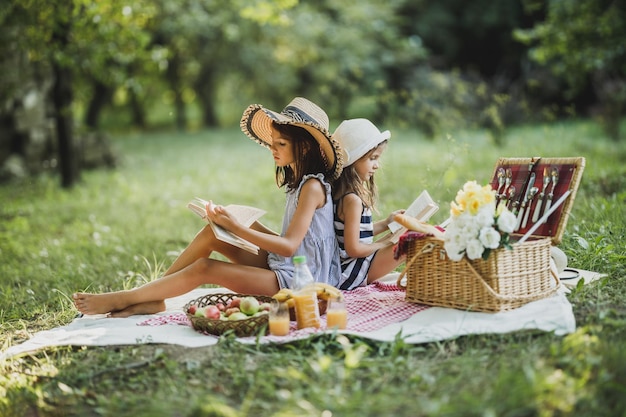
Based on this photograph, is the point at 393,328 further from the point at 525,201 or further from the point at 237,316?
the point at 525,201

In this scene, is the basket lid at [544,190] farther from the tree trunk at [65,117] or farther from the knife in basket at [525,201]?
the tree trunk at [65,117]

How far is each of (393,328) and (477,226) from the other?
0.66 m

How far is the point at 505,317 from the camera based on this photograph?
3.52 metres

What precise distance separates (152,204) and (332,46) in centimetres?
1156

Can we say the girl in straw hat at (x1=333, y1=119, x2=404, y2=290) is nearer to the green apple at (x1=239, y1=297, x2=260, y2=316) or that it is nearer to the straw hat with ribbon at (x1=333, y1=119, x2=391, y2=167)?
the straw hat with ribbon at (x1=333, y1=119, x2=391, y2=167)

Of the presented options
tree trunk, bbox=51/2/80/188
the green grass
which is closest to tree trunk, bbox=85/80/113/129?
tree trunk, bbox=51/2/80/188

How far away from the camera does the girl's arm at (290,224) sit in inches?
152

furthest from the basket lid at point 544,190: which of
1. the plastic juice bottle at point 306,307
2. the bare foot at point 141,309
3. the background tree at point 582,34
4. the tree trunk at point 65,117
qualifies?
the tree trunk at point 65,117

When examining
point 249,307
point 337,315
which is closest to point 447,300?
point 337,315

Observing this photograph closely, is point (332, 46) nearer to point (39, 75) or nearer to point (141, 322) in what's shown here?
point (39, 75)

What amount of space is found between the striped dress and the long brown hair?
Answer: 346 millimetres

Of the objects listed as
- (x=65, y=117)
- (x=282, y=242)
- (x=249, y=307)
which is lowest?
(x=249, y=307)

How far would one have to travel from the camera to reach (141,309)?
13.4 feet

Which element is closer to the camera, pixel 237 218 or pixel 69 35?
pixel 237 218
